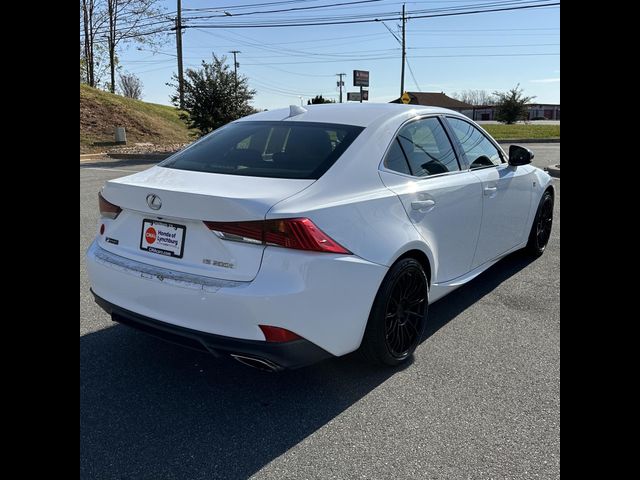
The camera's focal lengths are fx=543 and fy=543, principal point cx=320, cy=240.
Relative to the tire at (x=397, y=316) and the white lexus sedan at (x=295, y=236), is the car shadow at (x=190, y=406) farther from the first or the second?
the white lexus sedan at (x=295, y=236)

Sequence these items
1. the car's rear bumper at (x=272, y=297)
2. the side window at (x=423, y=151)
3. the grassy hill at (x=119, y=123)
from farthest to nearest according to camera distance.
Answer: the grassy hill at (x=119, y=123)
the side window at (x=423, y=151)
the car's rear bumper at (x=272, y=297)

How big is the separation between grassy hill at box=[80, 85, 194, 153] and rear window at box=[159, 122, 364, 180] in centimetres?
2038

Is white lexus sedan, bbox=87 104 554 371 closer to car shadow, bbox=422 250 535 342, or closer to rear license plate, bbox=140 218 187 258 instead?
rear license plate, bbox=140 218 187 258

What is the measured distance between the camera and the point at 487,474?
2.39m

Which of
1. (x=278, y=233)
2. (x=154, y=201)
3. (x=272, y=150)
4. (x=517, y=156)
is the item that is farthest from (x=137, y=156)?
(x=278, y=233)

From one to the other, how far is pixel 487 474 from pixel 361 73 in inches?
1303

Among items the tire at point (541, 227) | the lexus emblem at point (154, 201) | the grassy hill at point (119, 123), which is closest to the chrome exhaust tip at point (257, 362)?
the lexus emblem at point (154, 201)

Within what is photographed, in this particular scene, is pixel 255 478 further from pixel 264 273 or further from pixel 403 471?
pixel 264 273

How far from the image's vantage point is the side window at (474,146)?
4255 mm

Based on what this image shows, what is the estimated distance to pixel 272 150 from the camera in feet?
11.1

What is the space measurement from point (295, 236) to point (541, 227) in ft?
12.9
